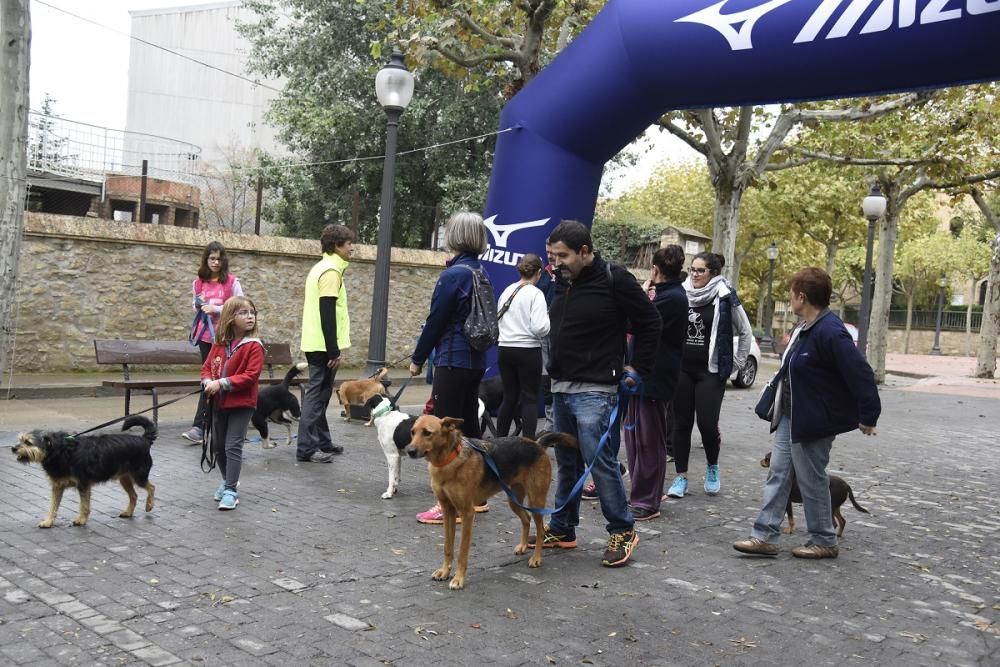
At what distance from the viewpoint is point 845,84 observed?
746 centimetres

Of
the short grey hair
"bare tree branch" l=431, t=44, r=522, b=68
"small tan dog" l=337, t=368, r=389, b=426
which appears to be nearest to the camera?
the short grey hair

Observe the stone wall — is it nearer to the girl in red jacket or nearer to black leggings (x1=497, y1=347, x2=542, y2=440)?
the girl in red jacket

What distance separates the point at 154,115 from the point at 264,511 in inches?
1198

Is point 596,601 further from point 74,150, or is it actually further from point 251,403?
point 74,150

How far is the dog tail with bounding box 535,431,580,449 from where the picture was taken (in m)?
5.40

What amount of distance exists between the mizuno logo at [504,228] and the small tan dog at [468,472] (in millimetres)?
4683

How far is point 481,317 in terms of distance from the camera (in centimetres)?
642

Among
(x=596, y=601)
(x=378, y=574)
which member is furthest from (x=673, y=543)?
(x=378, y=574)

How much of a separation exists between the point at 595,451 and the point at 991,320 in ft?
89.7

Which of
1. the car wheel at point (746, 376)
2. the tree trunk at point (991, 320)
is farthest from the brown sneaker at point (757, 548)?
the tree trunk at point (991, 320)

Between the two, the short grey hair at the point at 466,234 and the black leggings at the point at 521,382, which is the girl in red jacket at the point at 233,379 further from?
the black leggings at the point at 521,382

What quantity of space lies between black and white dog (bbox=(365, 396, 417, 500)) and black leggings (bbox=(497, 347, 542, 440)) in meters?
0.78

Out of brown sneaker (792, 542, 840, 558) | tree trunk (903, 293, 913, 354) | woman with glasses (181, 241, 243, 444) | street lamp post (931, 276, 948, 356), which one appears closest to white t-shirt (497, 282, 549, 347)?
brown sneaker (792, 542, 840, 558)

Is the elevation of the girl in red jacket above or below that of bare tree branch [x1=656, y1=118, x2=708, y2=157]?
below
